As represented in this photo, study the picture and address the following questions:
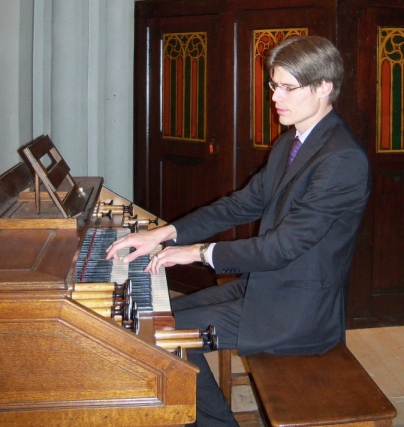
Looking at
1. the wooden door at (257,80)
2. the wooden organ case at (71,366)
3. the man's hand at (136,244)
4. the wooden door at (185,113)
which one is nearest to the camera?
the wooden organ case at (71,366)

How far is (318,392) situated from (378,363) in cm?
203

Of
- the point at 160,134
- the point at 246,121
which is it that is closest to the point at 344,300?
the point at 246,121

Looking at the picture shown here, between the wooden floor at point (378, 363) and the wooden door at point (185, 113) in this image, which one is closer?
the wooden floor at point (378, 363)

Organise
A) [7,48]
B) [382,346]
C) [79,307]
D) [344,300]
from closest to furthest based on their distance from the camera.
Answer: [79,307]
[344,300]
[382,346]
[7,48]

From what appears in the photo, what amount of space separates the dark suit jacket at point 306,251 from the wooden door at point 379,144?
196cm

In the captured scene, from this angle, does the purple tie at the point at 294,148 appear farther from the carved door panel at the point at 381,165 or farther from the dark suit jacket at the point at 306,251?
the carved door panel at the point at 381,165

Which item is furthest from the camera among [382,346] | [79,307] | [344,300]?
[382,346]

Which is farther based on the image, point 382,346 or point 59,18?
point 59,18

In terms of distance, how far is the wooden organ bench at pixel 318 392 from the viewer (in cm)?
184

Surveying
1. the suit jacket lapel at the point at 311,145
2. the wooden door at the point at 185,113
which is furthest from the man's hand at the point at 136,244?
the wooden door at the point at 185,113

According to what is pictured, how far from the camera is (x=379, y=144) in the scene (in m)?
4.18

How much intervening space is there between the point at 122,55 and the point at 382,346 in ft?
8.80

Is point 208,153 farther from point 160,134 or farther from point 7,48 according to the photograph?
point 7,48

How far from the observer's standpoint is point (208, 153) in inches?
185
